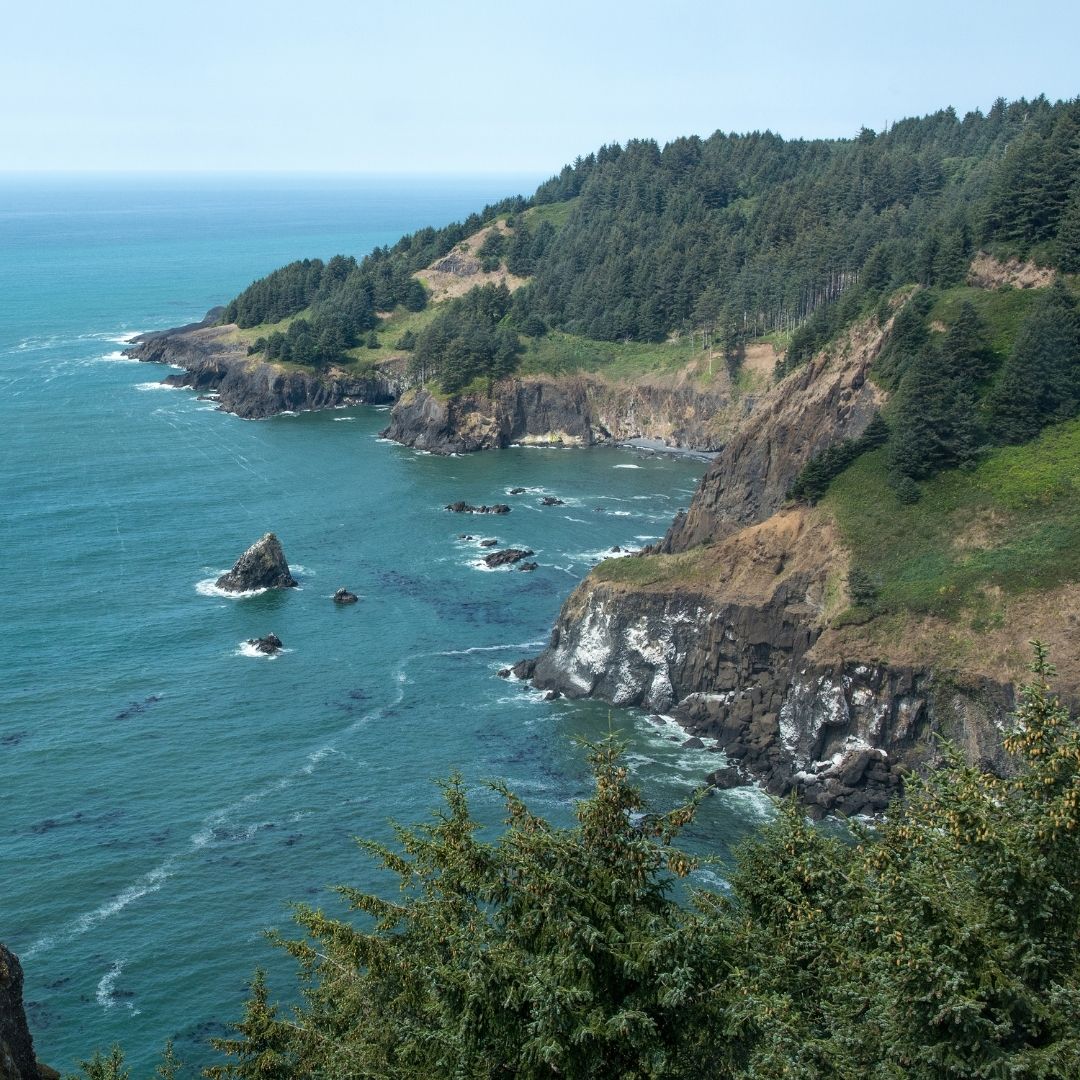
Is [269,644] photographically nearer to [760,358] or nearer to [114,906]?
[114,906]

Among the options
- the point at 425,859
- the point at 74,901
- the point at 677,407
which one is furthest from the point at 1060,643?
the point at 677,407

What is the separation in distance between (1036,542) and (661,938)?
56.6 metres

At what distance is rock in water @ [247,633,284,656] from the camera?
89.2m

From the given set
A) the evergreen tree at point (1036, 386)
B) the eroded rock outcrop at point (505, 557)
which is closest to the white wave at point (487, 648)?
the eroded rock outcrop at point (505, 557)

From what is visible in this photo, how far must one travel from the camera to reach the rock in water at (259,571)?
101062 millimetres

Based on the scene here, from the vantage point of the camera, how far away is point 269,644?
89.6m

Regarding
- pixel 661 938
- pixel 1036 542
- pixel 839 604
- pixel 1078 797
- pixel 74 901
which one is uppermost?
pixel 1078 797

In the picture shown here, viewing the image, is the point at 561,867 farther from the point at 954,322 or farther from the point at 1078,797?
the point at 954,322

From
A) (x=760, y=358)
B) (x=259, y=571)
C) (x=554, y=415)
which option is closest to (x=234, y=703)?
(x=259, y=571)

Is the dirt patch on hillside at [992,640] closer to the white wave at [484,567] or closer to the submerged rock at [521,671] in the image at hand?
the submerged rock at [521,671]

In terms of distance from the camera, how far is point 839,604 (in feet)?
247

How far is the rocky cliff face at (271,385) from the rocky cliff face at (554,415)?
20.7 m

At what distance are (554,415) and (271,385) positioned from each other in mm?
43626

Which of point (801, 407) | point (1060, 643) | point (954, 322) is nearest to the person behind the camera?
point (1060, 643)
